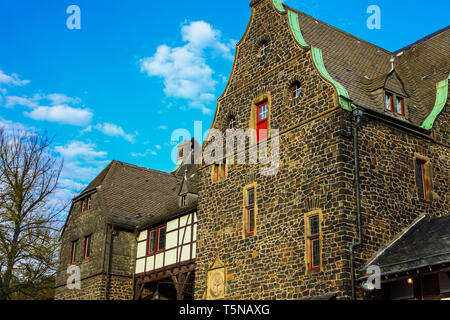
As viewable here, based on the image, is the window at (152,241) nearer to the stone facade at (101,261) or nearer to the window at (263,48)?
the stone facade at (101,261)

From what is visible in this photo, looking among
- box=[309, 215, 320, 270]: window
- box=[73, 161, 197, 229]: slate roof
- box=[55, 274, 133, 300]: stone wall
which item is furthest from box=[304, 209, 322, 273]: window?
box=[55, 274, 133, 300]: stone wall

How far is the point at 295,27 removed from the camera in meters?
22.0

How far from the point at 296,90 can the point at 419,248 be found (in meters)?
7.03

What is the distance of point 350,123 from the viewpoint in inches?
742

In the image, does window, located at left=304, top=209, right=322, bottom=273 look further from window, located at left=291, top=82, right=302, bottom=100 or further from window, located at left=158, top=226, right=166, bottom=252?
window, located at left=158, top=226, right=166, bottom=252

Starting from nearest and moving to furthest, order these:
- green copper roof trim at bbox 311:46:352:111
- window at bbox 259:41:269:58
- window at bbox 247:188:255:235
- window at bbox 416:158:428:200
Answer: green copper roof trim at bbox 311:46:352:111
window at bbox 416:158:428:200
window at bbox 247:188:255:235
window at bbox 259:41:269:58

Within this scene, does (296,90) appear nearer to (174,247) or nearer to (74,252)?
(174,247)

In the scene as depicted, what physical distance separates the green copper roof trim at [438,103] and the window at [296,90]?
4.54m

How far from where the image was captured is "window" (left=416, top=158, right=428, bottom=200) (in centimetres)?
2014

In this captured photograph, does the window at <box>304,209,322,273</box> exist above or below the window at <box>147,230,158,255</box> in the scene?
below

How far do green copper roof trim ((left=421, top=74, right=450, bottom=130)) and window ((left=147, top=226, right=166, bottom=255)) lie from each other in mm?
13931
